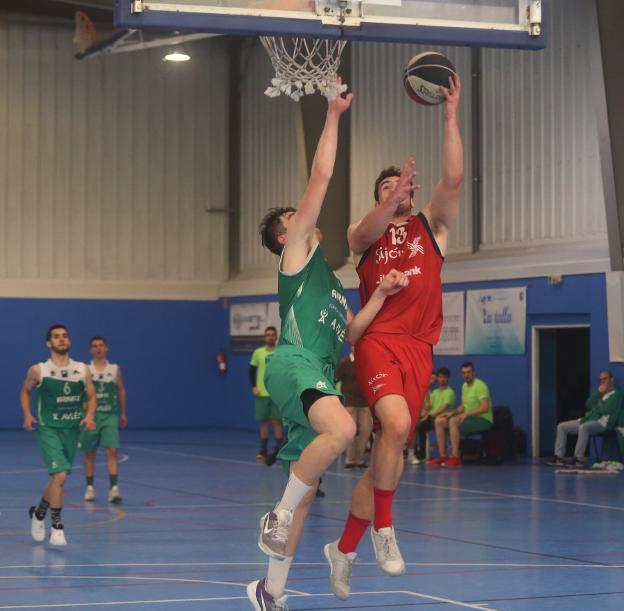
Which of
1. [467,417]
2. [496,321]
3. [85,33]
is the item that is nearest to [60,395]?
[467,417]

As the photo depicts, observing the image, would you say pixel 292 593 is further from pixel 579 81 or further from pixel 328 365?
pixel 579 81

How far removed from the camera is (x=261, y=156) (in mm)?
29078

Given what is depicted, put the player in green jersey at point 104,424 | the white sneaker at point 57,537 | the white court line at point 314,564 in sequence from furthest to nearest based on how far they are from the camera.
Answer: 1. the player in green jersey at point 104,424
2. the white sneaker at point 57,537
3. the white court line at point 314,564

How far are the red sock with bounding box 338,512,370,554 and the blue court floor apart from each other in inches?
35.0

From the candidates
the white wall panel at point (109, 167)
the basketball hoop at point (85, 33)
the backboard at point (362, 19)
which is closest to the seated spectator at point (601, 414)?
the backboard at point (362, 19)

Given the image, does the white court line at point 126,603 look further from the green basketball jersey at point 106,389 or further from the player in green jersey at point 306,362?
the green basketball jersey at point 106,389

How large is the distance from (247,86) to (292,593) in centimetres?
2226

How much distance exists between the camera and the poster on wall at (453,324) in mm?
22406

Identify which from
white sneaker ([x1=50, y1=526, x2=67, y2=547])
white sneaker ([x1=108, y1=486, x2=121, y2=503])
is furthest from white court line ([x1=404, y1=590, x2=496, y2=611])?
white sneaker ([x1=108, y1=486, x2=121, y2=503])

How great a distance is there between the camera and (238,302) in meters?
28.9

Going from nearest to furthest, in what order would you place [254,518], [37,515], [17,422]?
[37,515] < [254,518] < [17,422]

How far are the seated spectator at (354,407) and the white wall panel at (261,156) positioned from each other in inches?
381

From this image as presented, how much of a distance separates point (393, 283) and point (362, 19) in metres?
2.75

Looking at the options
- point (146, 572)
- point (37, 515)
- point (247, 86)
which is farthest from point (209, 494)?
point (247, 86)
